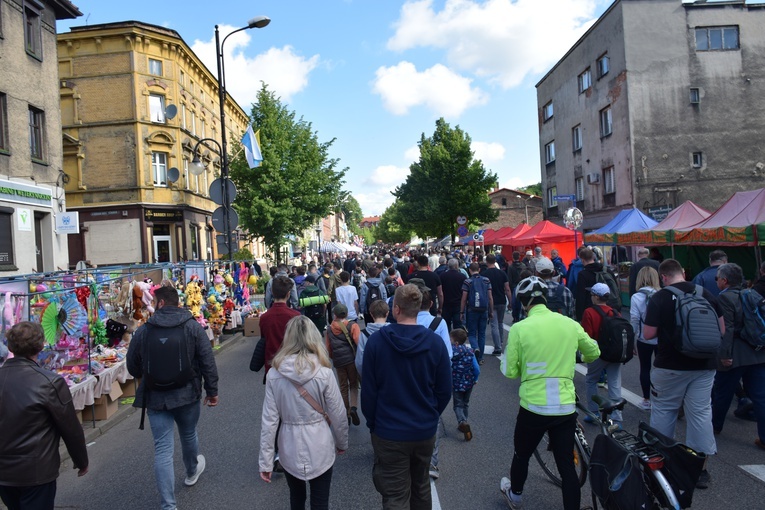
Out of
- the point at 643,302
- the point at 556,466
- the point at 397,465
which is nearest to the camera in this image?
the point at 397,465

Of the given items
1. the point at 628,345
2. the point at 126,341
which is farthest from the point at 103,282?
the point at 628,345

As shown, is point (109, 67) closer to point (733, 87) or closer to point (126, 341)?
point (126, 341)

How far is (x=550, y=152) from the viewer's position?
110 ft

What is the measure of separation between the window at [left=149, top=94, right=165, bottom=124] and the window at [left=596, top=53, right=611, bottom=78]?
22712mm

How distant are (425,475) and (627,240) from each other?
13188mm

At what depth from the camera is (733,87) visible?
2347 centimetres

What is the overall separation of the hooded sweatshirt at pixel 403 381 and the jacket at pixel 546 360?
65 centimetres

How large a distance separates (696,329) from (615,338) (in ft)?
3.93

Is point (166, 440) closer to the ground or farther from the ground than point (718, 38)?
closer to the ground

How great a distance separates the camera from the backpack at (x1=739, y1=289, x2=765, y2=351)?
494cm

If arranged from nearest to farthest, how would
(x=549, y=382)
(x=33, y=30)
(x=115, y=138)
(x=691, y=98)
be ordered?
(x=549, y=382) < (x=33, y=30) < (x=691, y=98) < (x=115, y=138)

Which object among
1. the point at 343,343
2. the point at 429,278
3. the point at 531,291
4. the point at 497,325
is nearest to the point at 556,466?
the point at 531,291

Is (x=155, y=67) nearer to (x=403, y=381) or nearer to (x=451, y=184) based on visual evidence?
(x=451, y=184)

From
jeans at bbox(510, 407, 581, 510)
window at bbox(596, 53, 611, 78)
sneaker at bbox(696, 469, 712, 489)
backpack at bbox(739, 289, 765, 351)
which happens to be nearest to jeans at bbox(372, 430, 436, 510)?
jeans at bbox(510, 407, 581, 510)
